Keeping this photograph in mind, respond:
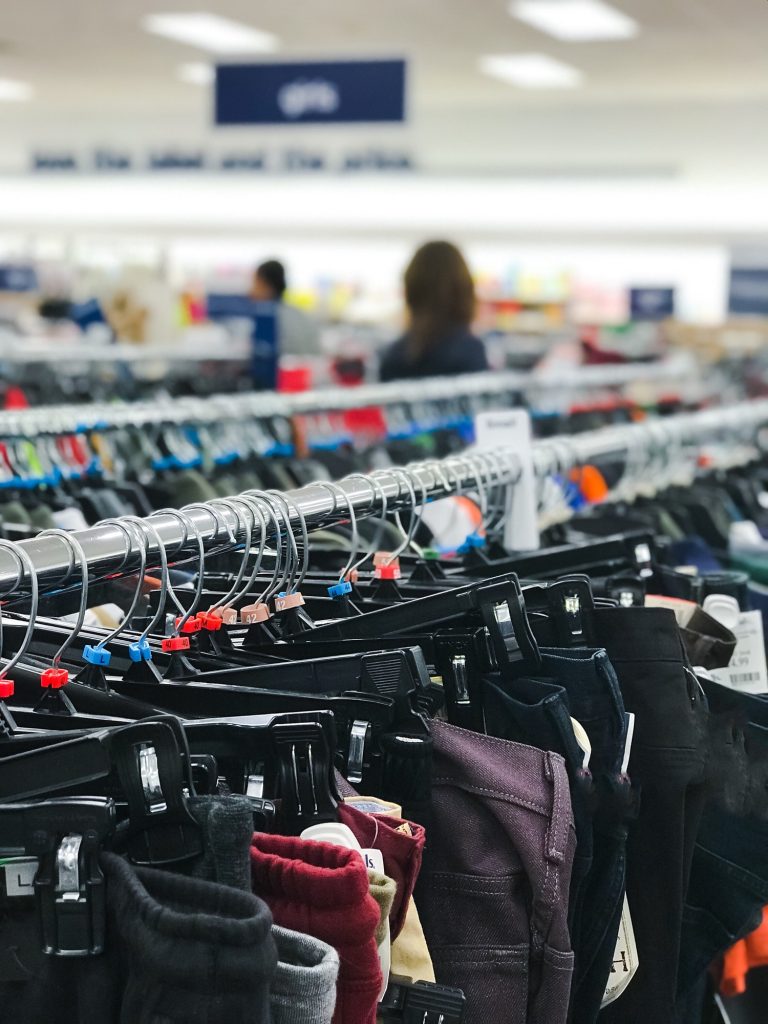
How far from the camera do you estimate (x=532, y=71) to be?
389 inches

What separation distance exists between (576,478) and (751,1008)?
4.50ft

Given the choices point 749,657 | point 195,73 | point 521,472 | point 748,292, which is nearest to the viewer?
point 749,657

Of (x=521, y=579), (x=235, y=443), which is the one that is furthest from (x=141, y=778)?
(x=235, y=443)

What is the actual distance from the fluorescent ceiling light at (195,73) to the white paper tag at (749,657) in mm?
8811

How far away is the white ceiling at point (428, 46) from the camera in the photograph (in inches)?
296

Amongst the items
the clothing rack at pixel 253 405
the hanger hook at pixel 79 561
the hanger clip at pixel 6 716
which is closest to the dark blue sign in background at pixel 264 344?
the clothing rack at pixel 253 405

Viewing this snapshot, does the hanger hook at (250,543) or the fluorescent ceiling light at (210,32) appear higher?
the fluorescent ceiling light at (210,32)

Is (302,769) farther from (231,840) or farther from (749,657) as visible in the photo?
(749,657)

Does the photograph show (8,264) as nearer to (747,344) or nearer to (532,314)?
(532,314)

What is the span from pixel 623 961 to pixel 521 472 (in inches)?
33.1

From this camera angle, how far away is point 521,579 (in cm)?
165

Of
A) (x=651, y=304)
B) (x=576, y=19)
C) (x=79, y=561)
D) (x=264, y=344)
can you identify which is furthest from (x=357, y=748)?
(x=651, y=304)

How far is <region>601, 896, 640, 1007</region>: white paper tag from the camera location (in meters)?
1.31

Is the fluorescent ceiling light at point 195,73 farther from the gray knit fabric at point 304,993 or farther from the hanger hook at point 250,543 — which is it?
the gray knit fabric at point 304,993
